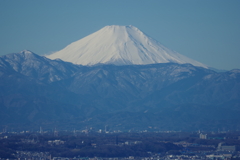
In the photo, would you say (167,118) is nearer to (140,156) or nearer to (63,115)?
(63,115)

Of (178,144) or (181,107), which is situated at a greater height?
(181,107)

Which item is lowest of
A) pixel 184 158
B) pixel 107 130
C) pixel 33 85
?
pixel 184 158

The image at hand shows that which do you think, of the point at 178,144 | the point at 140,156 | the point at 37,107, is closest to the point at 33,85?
the point at 37,107

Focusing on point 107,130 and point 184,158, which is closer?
point 184,158

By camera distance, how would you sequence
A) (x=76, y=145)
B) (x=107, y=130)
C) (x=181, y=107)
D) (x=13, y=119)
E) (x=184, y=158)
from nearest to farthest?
(x=184, y=158)
(x=76, y=145)
(x=107, y=130)
(x=13, y=119)
(x=181, y=107)

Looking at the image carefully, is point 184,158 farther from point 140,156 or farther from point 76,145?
point 76,145

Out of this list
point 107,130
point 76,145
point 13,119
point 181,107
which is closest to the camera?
point 76,145

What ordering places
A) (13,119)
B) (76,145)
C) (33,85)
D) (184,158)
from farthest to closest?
(33,85) → (13,119) → (76,145) → (184,158)

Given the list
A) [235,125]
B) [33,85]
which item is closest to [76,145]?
[235,125]

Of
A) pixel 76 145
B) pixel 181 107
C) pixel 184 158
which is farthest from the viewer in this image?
pixel 181 107
